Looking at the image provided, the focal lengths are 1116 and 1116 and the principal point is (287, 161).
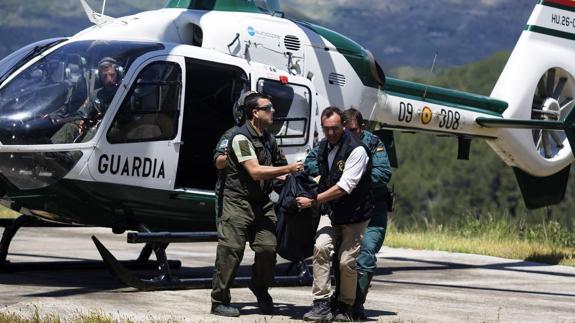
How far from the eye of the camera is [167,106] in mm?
10656

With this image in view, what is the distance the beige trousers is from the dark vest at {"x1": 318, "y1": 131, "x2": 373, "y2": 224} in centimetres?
8

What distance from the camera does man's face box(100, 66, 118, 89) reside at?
10.3 metres

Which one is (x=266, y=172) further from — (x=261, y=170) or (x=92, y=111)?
(x=92, y=111)

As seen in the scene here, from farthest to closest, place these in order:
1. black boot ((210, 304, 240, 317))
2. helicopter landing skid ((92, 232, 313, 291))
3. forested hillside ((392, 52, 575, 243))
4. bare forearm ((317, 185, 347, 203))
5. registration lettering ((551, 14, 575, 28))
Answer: forested hillside ((392, 52, 575, 243)) → registration lettering ((551, 14, 575, 28)) → helicopter landing skid ((92, 232, 313, 291)) → black boot ((210, 304, 240, 317)) → bare forearm ((317, 185, 347, 203))

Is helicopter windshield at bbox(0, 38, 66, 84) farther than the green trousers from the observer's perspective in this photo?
Yes

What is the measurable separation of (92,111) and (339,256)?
9.29 feet

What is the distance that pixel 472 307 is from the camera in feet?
33.3

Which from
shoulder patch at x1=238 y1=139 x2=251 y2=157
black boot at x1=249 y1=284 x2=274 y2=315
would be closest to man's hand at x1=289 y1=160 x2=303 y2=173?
shoulder patch at x1=238 y1=139 x2=251 y2=157

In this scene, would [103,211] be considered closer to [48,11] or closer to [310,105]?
[310,105]

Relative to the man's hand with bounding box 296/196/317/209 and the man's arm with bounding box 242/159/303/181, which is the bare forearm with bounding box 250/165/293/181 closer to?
the man's arm with bounding box 242/159/303/181

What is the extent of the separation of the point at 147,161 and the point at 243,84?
1.37 meters

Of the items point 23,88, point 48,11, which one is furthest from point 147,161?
point 48,11

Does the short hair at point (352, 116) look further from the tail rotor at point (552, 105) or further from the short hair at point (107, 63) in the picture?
the tail rotor at point (552, 105)

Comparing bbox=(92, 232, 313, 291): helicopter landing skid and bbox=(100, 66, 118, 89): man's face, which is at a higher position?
bbox=(100, 66, 118, 89): man's face
